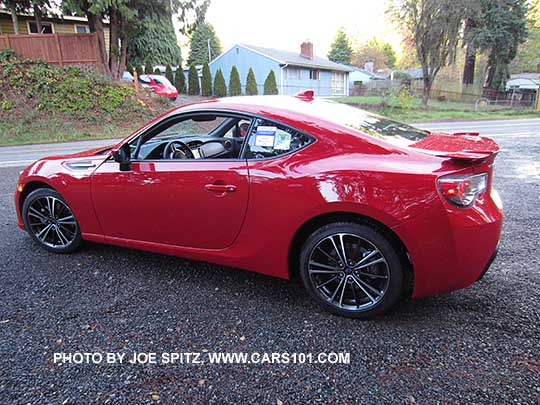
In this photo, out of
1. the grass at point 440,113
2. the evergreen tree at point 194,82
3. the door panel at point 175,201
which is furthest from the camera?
the evergreen tree at point 194,82

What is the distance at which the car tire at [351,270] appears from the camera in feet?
7.66

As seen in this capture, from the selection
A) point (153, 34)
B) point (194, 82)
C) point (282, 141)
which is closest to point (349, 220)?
point (282, 141)

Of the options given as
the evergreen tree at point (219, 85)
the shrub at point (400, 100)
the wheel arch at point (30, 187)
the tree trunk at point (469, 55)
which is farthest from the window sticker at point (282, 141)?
the tree trunk at point (469, 55)

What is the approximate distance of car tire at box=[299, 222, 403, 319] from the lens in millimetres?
2334

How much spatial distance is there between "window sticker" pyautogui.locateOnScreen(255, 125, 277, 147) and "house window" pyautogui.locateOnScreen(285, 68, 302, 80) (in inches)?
1319

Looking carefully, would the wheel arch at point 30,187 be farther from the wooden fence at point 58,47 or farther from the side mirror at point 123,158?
the wooden fence at point 58,47

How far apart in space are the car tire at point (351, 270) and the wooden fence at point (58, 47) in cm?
1943

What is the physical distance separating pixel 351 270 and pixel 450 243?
612 millimetres

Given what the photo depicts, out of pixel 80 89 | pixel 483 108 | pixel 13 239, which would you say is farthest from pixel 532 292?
pixel 483 108

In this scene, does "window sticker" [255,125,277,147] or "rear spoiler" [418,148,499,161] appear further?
"window sticker" [255,125,277,147]

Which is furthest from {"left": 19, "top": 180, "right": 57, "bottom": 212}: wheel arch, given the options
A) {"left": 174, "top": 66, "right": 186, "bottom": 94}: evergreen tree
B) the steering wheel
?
{"left": 174, "top": 66, "right": 186, "bottom": 94}: evergreen tree

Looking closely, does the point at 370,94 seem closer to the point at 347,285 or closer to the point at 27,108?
the point at 27,108

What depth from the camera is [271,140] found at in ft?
8.52

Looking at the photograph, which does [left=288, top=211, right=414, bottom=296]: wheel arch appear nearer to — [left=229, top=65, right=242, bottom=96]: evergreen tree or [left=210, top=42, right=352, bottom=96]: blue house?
[left=229, top=65, right=242, bottom=96]: evergreen tree
